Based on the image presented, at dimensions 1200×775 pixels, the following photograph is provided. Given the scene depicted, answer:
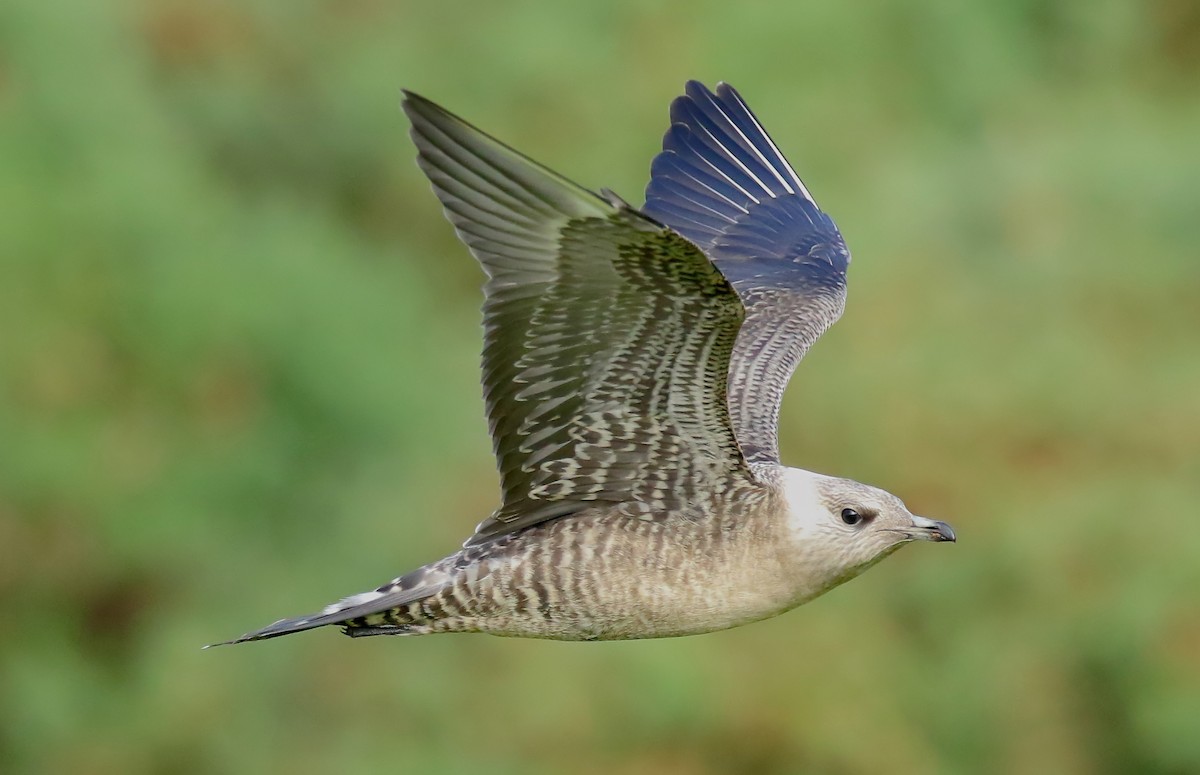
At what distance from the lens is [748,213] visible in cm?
874

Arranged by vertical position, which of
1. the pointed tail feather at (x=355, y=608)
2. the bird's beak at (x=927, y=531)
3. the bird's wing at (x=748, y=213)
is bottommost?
the pointed tail feather at (x=355, y=608)

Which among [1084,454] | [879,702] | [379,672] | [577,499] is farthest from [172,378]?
[577,499]

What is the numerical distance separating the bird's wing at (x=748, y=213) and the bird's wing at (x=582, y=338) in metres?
1.60

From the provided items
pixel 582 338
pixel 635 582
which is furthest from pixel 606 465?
pixel 582 338

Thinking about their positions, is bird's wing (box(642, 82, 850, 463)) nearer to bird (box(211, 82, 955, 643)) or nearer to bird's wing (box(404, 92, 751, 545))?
bird (box(211, 82, 955, 643))

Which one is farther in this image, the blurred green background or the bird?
the blurred green background

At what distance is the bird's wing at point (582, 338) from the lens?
5.91 metres

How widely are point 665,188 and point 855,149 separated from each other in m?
9.21

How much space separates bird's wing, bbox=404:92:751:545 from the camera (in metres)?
5.91

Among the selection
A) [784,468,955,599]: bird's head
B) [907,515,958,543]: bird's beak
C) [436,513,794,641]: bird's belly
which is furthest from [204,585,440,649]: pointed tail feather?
[907,515,958,543]: bird's beak

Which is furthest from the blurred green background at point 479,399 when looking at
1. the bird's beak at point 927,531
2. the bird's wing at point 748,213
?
the bird's beak at point 927,531

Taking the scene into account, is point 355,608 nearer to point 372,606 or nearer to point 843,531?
point 372,606

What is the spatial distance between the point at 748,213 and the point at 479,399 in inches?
261

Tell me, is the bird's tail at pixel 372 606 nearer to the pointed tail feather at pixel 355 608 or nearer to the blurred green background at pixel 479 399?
the pointed tail feather at pixel 355 608
